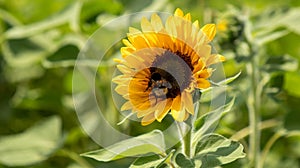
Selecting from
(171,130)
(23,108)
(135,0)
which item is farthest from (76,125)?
(171,130)

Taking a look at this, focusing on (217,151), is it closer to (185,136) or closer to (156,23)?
(185,136)

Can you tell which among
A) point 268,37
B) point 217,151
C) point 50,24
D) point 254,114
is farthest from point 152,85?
point 50,24

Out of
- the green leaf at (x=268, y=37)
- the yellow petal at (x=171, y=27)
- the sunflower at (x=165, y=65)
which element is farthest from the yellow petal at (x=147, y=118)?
the green leaf at (x=268, y=37)

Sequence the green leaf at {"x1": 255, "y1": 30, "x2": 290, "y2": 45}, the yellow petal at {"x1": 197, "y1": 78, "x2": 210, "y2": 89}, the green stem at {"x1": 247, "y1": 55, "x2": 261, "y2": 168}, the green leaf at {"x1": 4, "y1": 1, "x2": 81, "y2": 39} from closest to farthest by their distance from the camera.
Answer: the yellow petal at {"x1": 197, "y1": 78, "x2": 210, "y2": 89} → the green stem at {"x1": 247, "y1": 55, "x2": 261, "y2": 168} → the green leaf at {"x1": 255, "y1": 30, "x2": 290, "y2": 45} → the green leaf at {"x1": 4, "y1": 1, "x2": 81, "y2": 39}

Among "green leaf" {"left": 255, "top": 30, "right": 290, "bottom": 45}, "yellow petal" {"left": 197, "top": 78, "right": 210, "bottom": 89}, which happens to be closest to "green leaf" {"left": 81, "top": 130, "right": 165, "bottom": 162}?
"yellow petal" {"left": 197, "top": 78, "right": 210, "bottom": 89}

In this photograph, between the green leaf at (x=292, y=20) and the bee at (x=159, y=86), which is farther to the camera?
the green leaf at (x=292, y=20)

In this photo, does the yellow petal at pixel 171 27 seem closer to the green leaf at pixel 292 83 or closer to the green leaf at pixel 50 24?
the green leaf at pixel 292 83

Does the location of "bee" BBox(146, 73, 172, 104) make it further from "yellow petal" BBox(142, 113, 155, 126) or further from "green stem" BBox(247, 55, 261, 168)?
"green stem" BBox(247, 55, 261, 168)
